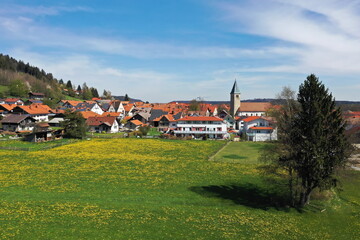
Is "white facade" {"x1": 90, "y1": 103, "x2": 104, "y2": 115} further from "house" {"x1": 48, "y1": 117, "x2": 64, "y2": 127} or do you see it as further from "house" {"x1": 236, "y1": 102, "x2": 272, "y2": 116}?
"house" {"x1": 236, "y1": 102, "x2": 272, "y2": 116}

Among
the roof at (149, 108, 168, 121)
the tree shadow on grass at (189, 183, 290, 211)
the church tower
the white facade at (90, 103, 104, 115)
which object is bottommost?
the tree shadow on grass at (189, 183, 290, 211)

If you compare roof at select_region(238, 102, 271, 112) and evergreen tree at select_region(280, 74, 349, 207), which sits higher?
roof at select_region(238, 102, 271, 112)

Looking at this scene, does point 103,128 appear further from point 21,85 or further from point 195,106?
point 21,85

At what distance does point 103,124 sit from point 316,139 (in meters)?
70.9

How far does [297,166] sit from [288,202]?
15.1 ft

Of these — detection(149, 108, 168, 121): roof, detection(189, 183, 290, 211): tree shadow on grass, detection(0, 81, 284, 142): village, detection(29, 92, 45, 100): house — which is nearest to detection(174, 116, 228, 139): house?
detection(0, 81, 284, 142): village

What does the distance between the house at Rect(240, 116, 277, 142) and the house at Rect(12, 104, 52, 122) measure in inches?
2972

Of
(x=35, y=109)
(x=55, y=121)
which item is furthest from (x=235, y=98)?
(x=35, y=109)

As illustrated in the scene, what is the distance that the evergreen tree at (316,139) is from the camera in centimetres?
2303

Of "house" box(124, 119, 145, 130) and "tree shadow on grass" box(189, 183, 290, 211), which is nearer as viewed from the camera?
"tree shadow on grass" box(189, 183, 290, 211)

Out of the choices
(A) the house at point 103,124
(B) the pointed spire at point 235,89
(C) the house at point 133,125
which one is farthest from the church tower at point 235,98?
(A) the house at point 103,124

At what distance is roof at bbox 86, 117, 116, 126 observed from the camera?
3305 inches

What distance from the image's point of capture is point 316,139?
2319 centimetres

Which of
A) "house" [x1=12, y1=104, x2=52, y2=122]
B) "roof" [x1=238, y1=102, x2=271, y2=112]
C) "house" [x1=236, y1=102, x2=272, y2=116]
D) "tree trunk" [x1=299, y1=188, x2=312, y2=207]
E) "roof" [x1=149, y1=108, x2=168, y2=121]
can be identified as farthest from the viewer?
"roof" [x1=238, y1=102, x2=271, y2=112]
